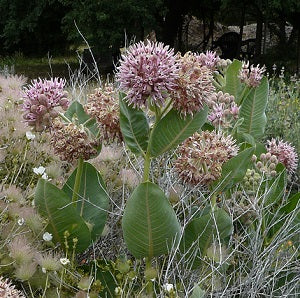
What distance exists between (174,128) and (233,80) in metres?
1.09

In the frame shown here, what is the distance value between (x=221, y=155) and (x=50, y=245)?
69cm

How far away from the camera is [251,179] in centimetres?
247

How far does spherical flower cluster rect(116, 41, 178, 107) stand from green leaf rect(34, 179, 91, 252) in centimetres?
43

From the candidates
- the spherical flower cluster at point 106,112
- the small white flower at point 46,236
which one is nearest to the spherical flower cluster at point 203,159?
the spherical flower cluster at point 106,112

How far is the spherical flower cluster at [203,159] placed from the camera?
Answer: 1968 mm

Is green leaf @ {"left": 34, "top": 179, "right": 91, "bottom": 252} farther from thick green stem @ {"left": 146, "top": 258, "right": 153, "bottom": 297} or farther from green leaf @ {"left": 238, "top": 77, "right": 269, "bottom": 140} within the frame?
green leaf @ {"left": 238, "top": 77, "right": 269, "bottom": 140}

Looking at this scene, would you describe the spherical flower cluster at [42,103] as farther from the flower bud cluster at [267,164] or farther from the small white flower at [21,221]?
the flower bud cluster at [267,164]

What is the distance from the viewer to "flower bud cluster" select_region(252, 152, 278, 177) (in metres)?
2.46

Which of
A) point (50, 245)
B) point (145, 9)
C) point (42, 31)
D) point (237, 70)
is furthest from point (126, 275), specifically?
point (42, 31)

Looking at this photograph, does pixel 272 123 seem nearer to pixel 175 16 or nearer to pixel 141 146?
pixel 141 146

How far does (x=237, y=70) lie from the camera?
2.81 m

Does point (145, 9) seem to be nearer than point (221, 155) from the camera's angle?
No

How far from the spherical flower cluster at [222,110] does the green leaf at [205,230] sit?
454 millimetres

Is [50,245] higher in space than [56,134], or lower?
lower
